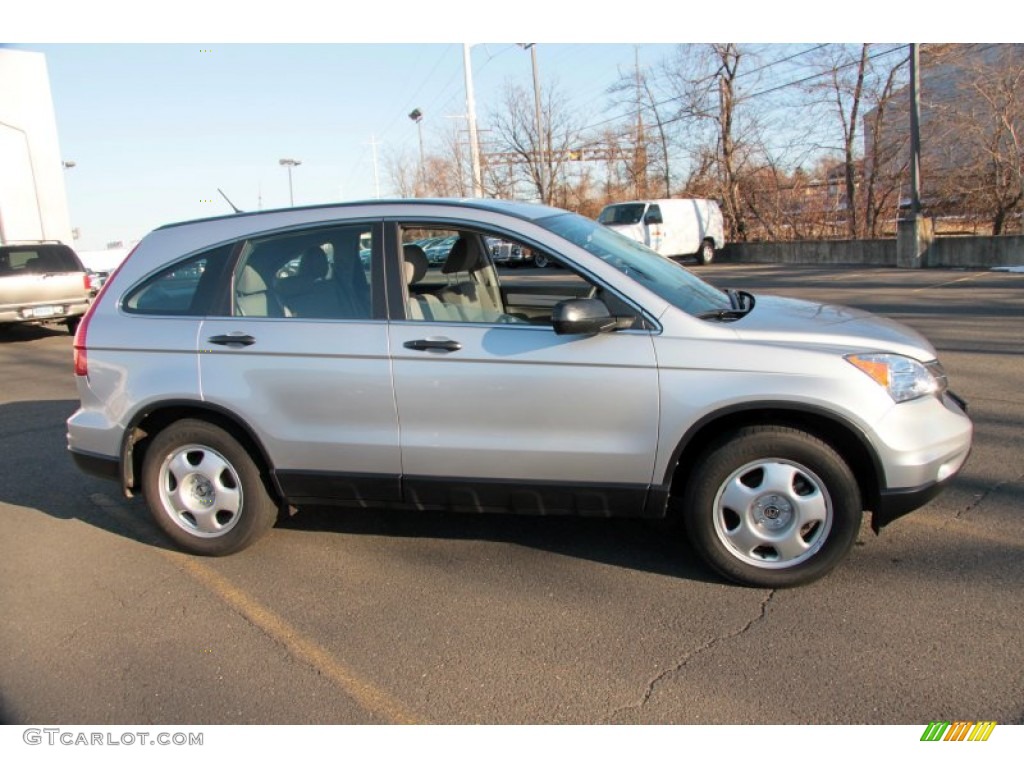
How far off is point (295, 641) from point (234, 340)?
1.55 metres

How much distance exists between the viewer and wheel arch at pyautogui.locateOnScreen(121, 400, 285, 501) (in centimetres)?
390

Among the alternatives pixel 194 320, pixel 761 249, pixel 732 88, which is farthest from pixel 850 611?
pixel 732 88

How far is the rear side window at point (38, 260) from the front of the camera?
44.4 ft

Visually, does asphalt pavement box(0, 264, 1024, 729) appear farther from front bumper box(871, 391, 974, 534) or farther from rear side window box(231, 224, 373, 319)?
rear side window box(231, 224, 373, 319)

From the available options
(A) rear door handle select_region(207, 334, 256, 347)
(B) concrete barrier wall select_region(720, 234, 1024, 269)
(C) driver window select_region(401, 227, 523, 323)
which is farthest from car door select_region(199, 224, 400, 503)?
(B) concrete barrier wall select_region(720, 234, 1024, 269)

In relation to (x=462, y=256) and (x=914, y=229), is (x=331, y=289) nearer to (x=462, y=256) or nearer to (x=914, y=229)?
(x=462, y=256)

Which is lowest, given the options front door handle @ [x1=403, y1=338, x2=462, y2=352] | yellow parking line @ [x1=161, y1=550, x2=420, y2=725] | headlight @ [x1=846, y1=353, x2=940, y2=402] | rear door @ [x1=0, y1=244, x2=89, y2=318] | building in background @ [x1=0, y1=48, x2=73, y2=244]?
yellow parking line @ [x1=161, y1=550, x2=420, y2=725]

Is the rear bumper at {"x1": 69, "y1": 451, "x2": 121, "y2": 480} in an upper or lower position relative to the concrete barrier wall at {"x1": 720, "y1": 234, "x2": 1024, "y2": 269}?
lower

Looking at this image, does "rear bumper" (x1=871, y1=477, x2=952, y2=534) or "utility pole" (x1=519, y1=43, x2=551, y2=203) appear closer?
"rear bumper" (x1=871, y1=477, x2=952, y2=534)

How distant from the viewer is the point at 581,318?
3312 mm

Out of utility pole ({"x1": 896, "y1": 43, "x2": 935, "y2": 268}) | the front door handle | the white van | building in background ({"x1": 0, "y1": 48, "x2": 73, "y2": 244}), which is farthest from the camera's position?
the white van

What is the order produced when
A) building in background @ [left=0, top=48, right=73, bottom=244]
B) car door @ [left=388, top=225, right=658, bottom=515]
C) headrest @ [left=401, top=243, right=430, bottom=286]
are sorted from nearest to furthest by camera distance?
car door @ [left=388, top=225, right=658, bottom=515], headrest @ [left=401, top=243, right=430, bottom=286], building in background @ [left=0, top=48, right=73, bottom=244]

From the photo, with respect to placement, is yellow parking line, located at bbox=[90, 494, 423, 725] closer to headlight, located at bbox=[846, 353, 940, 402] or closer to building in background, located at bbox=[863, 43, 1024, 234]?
headlight, located at bbox=[846, 353, 940, 402]

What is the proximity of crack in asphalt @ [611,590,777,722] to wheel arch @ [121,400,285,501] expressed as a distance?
2151mm
